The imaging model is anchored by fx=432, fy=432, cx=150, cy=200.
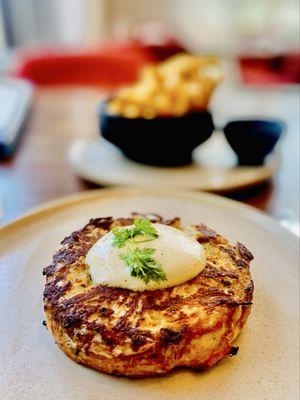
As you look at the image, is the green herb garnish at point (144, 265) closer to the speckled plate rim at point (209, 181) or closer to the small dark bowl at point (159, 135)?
the speckled plate rim at point (209, 181)

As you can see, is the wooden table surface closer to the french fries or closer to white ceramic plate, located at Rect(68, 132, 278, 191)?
white ceramic plate, located at Rect(68, 132, 278, 191)

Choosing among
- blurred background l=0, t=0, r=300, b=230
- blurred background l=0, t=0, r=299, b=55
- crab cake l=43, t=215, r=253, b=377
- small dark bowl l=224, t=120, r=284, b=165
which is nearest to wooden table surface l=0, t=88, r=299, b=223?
blurred background l=0, t=0, r=300, b=230

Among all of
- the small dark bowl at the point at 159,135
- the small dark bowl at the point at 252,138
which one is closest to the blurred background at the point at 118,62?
the small dark bowl at the point at 252,138

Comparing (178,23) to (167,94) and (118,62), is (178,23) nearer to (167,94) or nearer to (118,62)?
(118,62)

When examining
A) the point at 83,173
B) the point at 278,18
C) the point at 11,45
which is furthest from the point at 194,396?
the point at 278,18

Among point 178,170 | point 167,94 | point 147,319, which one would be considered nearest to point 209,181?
point 178,170

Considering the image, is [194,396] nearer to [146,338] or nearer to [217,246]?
[146,338]

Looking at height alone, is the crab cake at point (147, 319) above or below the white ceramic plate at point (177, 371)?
above
